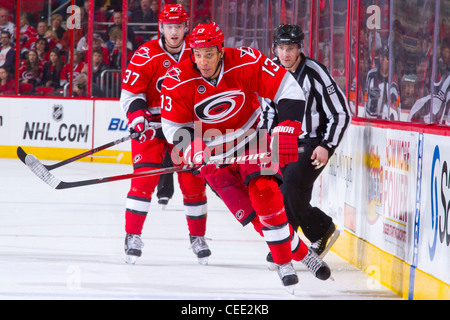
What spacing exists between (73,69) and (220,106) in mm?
7507

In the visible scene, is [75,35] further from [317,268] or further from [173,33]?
[317,268]

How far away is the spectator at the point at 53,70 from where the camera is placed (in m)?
10.6

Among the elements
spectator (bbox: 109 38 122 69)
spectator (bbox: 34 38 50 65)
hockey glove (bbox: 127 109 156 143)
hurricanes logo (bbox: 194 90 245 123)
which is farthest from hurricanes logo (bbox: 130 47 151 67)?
spectator (bbox: 34 38 50 65)

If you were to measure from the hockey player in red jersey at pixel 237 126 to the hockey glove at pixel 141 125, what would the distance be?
521 mm

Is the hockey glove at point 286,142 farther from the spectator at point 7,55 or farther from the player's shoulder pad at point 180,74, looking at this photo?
the spectator at point 7,55

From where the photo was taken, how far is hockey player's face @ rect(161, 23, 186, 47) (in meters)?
4.16

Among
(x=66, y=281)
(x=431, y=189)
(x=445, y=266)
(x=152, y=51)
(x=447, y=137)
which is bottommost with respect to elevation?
(x=66, y=281)

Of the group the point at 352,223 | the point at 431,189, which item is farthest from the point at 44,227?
the point at 431,189

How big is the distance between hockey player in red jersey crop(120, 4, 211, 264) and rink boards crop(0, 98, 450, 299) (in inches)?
31.4

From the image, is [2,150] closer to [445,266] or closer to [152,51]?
[152,51]

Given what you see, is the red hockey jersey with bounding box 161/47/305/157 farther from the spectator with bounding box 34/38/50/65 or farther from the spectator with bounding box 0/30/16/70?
the spectator with bounding box 34/38/50/65

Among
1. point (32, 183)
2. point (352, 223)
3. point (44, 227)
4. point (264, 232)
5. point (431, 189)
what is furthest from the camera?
point (32, 183)

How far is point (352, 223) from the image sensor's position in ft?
13.8

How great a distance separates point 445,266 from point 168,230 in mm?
2645
